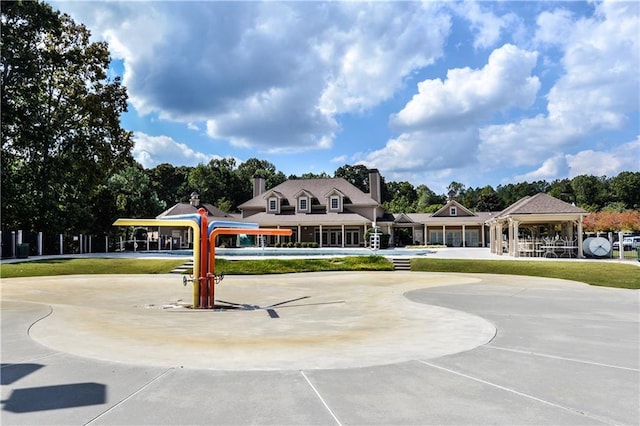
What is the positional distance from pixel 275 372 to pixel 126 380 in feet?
5.97

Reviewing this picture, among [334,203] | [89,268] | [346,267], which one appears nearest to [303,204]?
[334,203]

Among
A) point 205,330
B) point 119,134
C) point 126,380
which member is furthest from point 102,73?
point 126,380

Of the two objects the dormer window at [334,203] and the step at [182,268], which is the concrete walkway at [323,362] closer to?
the step at [182,268]

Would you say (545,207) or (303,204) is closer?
(545,207)

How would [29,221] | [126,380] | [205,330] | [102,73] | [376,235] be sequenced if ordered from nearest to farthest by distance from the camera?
[126,380] < [205,330] < [29,221] < [102,73] < [376,235]

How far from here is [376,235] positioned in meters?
42.4

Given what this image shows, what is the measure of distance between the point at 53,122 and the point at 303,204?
25925 millimetres

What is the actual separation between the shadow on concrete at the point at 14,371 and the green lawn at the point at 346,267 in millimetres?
16204

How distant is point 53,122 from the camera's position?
1431 inches

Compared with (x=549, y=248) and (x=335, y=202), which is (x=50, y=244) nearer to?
(x=335, y=202)

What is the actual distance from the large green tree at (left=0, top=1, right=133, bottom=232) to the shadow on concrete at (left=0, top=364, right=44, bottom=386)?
34.4m

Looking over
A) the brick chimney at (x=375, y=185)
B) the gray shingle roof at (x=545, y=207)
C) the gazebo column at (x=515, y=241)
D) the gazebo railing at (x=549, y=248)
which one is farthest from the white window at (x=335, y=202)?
the gazebo column at (x=515, y=241)

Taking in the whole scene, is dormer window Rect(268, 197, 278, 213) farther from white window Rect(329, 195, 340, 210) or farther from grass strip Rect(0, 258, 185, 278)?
grass strip Rect(0, 258, 185, 278)

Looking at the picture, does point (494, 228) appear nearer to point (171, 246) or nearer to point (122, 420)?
point (171, 246)
